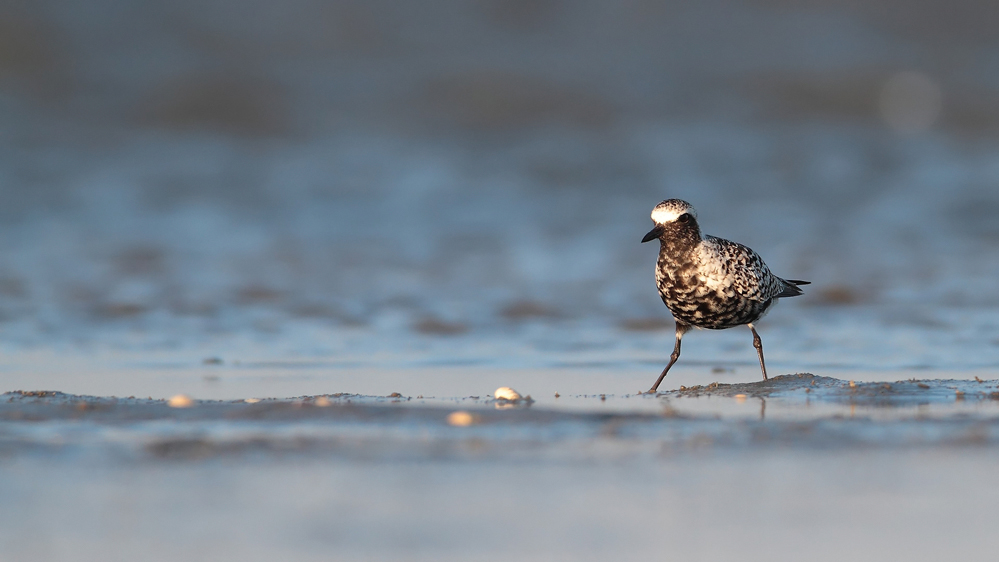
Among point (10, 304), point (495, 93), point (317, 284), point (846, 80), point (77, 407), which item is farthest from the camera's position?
point (846, 80)

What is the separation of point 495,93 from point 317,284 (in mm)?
7865

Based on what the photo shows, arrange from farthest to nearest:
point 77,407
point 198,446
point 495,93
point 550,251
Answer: point 495,93 → point 550,251 → point 77,407 → point 198,446

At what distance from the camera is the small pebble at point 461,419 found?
575 cm

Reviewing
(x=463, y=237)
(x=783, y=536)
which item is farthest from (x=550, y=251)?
(x=783, y=536)

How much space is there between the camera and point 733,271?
25.9 ft

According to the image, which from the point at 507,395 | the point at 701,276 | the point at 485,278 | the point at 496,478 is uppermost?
the point at 485,278

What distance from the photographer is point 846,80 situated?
65.2 feet

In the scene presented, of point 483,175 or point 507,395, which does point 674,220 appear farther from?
point 483,175

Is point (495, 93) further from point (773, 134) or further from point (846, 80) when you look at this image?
point (846, 80)

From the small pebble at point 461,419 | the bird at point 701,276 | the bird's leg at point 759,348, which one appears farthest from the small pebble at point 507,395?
the bird's leg at point 759,348

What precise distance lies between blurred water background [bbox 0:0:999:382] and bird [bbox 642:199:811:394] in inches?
30.1

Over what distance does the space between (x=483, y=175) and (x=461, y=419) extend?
943cm

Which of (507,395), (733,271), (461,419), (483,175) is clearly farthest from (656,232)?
(483,175)

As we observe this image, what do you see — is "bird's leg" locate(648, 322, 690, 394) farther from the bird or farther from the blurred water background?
the blurred water background
